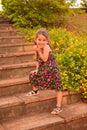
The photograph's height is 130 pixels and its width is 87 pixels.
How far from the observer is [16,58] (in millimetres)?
6148

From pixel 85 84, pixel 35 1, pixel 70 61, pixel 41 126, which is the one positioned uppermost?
pixel 35 1

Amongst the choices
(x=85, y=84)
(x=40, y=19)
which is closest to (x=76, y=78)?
Answer: (x=85, y=84)

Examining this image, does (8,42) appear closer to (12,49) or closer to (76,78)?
(12,49)

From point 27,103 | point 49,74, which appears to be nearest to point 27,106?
point 27,103

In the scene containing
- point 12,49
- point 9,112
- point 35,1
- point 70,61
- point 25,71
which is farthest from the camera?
point 35,1

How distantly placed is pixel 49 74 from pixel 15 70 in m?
1.07

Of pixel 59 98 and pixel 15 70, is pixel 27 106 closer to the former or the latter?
pixel 59 98

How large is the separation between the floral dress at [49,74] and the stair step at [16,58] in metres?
1.34

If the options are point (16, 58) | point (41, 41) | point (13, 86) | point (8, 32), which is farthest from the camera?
point (8, 32)

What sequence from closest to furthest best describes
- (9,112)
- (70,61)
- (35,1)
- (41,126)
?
1. (41,126)
2. (9,112)
3. (70,61)
4. (35,1)

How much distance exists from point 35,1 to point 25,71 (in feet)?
8.04

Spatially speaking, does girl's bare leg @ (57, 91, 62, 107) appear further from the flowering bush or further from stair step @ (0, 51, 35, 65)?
stair step @ (0, 51, 35, 65)

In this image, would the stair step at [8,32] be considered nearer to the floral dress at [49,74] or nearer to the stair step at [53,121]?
the floral dress at [49,74]

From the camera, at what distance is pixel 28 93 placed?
4.96 meters
